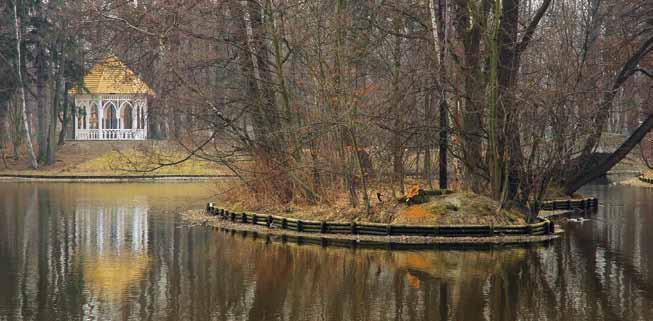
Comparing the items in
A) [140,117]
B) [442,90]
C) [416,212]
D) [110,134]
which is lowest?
[416,212]

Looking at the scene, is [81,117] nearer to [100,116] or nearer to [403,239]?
[100,116]

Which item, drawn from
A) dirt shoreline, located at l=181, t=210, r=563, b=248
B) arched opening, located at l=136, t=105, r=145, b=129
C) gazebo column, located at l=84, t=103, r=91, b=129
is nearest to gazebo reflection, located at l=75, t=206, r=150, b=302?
dirt shoreline, located at l=181, t=210, r=563, b=248

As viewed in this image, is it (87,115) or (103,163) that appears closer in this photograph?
(103,163)

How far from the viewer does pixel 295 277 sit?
14656 mm

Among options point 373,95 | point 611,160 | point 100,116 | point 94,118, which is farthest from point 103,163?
point 373,95

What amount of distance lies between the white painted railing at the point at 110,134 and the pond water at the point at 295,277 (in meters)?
35.6

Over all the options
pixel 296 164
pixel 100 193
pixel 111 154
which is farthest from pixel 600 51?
pixel 111 154

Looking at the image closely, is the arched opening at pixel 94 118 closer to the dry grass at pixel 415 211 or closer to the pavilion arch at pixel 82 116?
the pavilion arch at pixel 82 116

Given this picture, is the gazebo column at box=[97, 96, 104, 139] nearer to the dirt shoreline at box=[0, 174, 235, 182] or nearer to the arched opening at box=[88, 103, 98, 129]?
the arched opening at box=[88, 103, 98, 129]

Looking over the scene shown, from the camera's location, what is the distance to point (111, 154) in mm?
52750

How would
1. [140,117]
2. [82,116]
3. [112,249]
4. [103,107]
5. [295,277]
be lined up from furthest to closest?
[140,117], [103,107], [82,116], [112,249], [295,277]

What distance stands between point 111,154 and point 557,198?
1206 inches

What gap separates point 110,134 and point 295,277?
153ft

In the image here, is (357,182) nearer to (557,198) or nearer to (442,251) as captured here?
(442,251)
